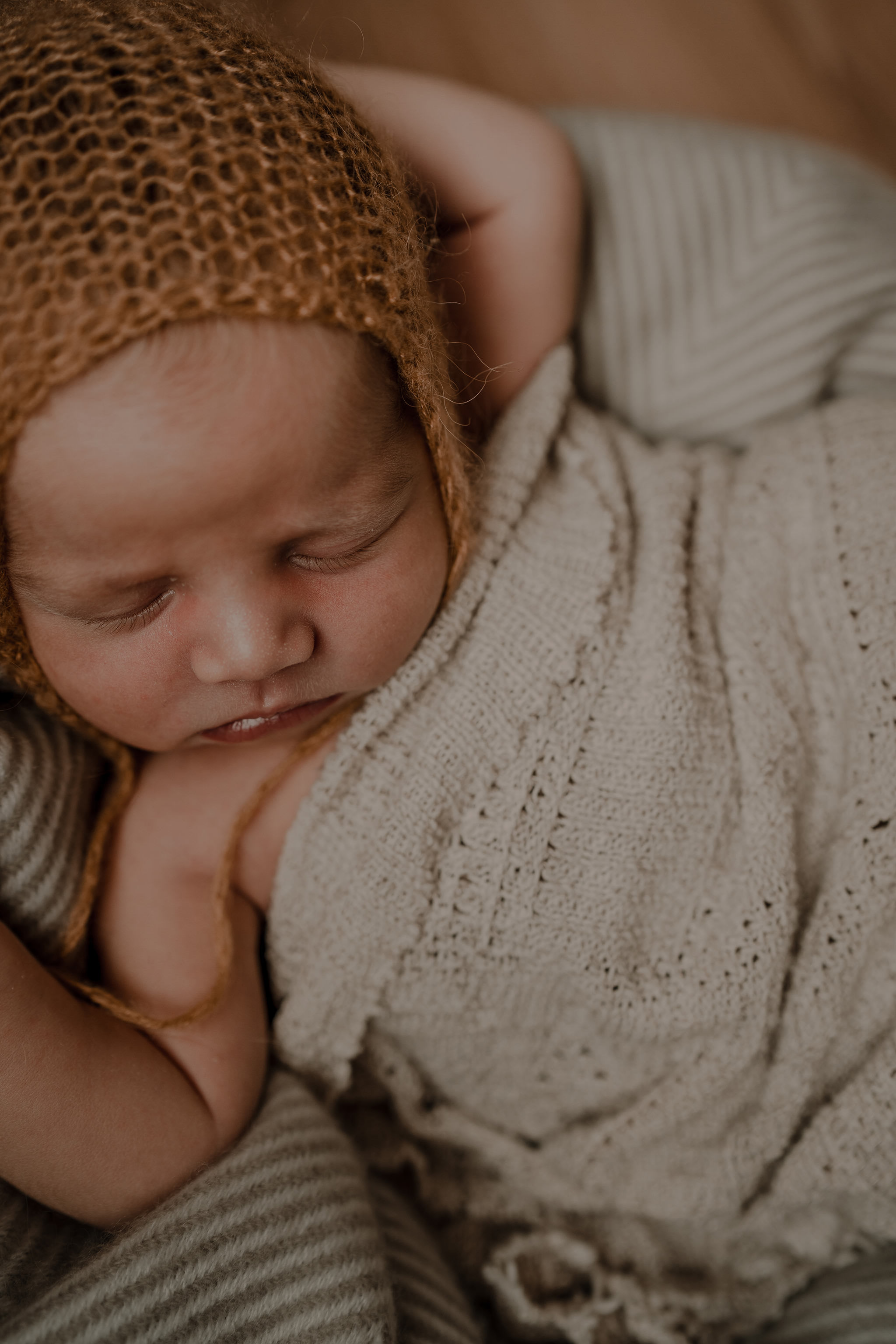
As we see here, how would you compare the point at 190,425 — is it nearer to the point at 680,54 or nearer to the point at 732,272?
the point at 732,272

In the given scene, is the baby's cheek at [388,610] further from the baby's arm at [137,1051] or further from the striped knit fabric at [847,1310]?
the striped knit fabric at [847,1310]

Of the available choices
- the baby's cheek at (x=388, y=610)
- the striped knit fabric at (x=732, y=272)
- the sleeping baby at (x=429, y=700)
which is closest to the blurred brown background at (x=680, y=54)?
the striped knit fabric at (x=732, y=272)

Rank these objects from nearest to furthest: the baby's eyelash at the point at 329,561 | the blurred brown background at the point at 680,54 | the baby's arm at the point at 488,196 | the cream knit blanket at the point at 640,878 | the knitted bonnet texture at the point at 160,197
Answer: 1. the knitted bonnet texture at the point at 160,197
2. the baby's eyelash at the point at 329,561
3. the cream knit blanket at the point at 640,878
4. the baby's arm at the point at 488,196
5. the blurred brown background at the point at 680,54

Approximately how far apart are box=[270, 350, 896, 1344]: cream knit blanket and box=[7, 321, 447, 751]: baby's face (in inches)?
4.0

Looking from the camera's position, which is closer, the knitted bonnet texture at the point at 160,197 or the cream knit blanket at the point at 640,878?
the knitted bonnet texture at the point at 160,197

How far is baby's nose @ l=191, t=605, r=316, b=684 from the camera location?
25.4 inches

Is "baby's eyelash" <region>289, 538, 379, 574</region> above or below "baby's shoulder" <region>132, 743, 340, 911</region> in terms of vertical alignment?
above

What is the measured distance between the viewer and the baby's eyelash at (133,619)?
65 centimetres

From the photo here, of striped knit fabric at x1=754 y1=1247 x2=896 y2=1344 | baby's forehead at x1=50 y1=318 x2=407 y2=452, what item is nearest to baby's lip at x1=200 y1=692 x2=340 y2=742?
baby's forehead at x1=50 y1=318 x2=407 y2=452

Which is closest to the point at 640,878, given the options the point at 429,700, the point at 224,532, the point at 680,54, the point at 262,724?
the point at 429,700

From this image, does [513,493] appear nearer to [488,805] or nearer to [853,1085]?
[488,805]

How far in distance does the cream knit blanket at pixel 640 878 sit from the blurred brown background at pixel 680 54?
0.83m

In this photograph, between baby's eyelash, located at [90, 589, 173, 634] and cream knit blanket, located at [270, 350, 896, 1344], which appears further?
cream knit blanket, located at [270, 350, 896, 1344]

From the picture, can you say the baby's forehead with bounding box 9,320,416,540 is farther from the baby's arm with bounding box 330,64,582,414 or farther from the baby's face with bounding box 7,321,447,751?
the baby's arm with bounding box 330,64,582,414
